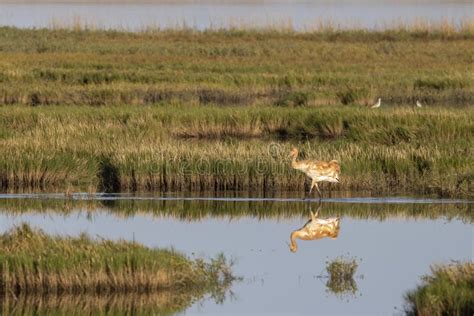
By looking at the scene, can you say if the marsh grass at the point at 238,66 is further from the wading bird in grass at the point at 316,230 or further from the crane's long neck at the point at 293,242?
the crane's long neck at the point at 293,242

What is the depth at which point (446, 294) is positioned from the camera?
940cm

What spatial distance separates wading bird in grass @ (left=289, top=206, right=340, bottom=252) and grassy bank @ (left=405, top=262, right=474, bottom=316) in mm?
3260

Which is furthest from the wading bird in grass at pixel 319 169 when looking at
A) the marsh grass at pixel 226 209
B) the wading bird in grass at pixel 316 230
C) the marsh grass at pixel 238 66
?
the marsh grass at pixel 238 66

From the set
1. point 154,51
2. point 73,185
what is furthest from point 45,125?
point 154,51

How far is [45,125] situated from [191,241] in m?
7.28

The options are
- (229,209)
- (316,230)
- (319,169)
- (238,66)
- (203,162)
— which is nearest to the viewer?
(316,230)

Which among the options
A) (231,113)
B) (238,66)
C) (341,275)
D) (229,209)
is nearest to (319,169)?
(229,209)

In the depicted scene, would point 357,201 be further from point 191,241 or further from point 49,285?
point 49,285

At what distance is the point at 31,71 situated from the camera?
97.3ft

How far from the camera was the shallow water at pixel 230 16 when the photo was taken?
50688 mm

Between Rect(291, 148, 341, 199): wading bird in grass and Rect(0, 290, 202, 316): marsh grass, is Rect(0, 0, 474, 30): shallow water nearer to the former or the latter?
Rect(291, 148, 341, 199): wading bird in grass

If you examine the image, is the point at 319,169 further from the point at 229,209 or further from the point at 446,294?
the point at 446,294

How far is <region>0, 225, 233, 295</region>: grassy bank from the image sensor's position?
10492 millimetres

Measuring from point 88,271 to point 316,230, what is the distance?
13.9 ft
